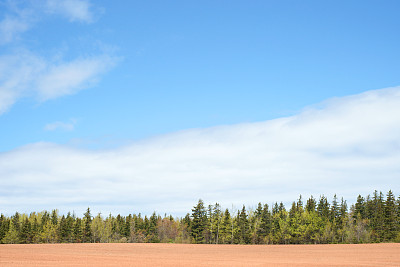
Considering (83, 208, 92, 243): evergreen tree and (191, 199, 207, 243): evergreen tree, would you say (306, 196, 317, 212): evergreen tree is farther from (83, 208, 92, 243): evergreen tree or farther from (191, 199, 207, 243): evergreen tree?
(83, 208, 92, 243): evergreen tree

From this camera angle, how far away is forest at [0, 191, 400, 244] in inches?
4983

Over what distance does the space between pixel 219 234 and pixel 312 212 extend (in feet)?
113

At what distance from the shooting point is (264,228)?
139 m

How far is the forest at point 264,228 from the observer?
12657 cm

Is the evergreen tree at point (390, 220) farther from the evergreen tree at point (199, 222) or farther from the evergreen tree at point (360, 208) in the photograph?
the evergreen tree at point (199, 222)

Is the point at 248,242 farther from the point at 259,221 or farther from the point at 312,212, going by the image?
the point at 312,212

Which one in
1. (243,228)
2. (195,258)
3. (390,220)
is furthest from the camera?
(243,228)

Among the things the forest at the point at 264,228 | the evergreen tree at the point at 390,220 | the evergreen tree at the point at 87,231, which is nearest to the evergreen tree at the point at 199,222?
the forest at the point at 264,228

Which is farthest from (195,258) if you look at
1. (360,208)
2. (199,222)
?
(360,208)

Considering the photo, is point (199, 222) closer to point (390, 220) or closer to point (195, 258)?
point (390, 220)

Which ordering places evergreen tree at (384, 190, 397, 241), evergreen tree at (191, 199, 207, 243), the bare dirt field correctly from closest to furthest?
1. the bare dirt field
2. evergreen tree at (384, 190, 397, 241)
3. evergreen tree at (191, 199, 207, 243)

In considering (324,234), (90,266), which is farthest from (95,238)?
(90,266)

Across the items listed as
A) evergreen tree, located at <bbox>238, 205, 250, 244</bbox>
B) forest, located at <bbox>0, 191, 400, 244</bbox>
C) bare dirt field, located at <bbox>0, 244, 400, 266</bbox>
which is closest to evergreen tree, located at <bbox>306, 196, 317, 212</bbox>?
forest, located at <bbox>0, 191, 400, 244</bbox>

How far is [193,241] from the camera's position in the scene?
135 meters
